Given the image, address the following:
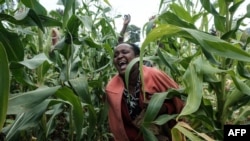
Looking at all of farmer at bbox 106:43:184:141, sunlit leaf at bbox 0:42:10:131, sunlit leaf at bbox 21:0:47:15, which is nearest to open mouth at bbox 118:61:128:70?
farmer at bbox 106:43:184:141

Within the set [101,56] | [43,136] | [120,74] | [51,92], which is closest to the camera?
[51,92]

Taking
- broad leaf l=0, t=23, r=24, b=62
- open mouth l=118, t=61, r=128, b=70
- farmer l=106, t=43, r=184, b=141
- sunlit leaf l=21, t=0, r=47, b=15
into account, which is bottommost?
farmer l=106, t=43, r=184, b=141

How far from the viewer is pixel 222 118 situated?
3.42ft

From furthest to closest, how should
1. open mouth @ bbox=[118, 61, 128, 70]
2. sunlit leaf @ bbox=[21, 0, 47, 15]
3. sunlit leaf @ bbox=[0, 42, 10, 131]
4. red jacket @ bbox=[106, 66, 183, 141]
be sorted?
open mouth @ bbox=[118, 61, 128, 70] < red jacket @ bbox=[106, 66, 183, 141] < sunlit leaf @ bbox=[21, 0, 47, 15] < sunlit leaf @ bbox=[0, 42, 10, 131]

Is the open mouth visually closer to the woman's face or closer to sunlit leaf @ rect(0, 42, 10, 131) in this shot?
the woman's face

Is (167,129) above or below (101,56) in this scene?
below

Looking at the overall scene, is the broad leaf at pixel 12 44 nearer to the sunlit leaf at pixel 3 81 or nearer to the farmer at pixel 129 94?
the sunlit leaf at pixel 3 81

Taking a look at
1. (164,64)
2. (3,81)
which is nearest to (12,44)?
(3,81)

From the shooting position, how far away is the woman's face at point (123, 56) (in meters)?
1.54

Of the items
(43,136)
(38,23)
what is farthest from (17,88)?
(38,23)

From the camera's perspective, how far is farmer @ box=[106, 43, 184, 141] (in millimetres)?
1434

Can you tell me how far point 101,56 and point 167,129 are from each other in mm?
643

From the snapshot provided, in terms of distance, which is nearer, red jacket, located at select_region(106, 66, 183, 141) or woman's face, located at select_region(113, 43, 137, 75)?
red jacket, located at select_region(106, 66, 183, 141)

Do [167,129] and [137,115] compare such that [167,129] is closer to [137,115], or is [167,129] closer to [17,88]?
[137,115]
